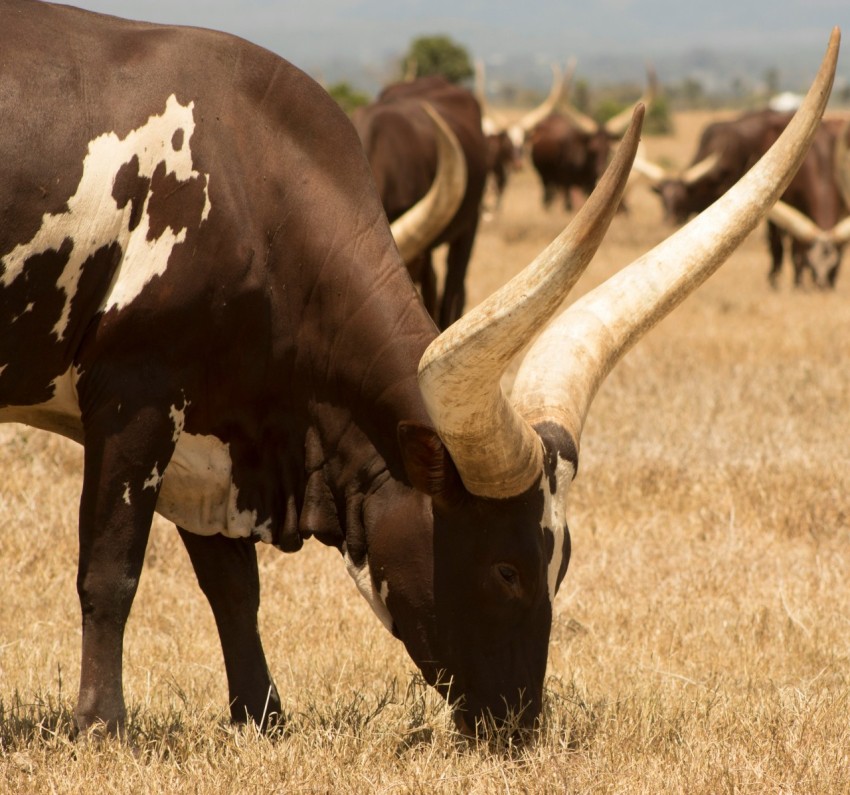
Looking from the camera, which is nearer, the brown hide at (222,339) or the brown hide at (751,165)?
the brown hide at (222,339)

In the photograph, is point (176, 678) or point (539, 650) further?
point (176, 678)

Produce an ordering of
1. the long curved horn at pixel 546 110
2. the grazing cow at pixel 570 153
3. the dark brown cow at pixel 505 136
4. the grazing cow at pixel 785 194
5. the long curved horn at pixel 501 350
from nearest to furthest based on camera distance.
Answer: the long curved horn at pixel 501 350 < the grazing cow at pixel 785 194 < the dark brown cow at pixel 505 136 < the grazing cow at pixel 570 153 < the long curved horn at pixel 546 110

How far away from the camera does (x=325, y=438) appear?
136 inches

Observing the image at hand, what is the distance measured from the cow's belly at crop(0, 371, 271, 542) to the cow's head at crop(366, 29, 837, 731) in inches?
13.1

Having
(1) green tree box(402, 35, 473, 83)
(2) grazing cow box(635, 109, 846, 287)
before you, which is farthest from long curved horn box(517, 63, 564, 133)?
(1) green tree box(402, 35, 473, 83)

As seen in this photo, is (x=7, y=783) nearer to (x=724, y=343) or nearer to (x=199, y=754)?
(x=199, y=754)

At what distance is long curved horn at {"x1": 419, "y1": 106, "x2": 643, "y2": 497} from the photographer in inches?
109

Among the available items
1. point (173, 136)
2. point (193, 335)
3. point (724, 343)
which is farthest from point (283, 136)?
point (724, 343)

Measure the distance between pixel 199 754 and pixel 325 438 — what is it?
78cm

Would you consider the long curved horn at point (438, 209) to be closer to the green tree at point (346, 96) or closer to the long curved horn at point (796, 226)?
the long curved horn at point (796, 226)

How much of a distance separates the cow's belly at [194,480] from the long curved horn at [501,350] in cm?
63

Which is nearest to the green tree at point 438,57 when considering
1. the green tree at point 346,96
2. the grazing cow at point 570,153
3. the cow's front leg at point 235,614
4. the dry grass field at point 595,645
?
the green tree at point 346,96

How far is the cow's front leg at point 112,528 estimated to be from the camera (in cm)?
324

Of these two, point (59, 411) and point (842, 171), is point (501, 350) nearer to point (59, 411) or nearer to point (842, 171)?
point (59, 411)
